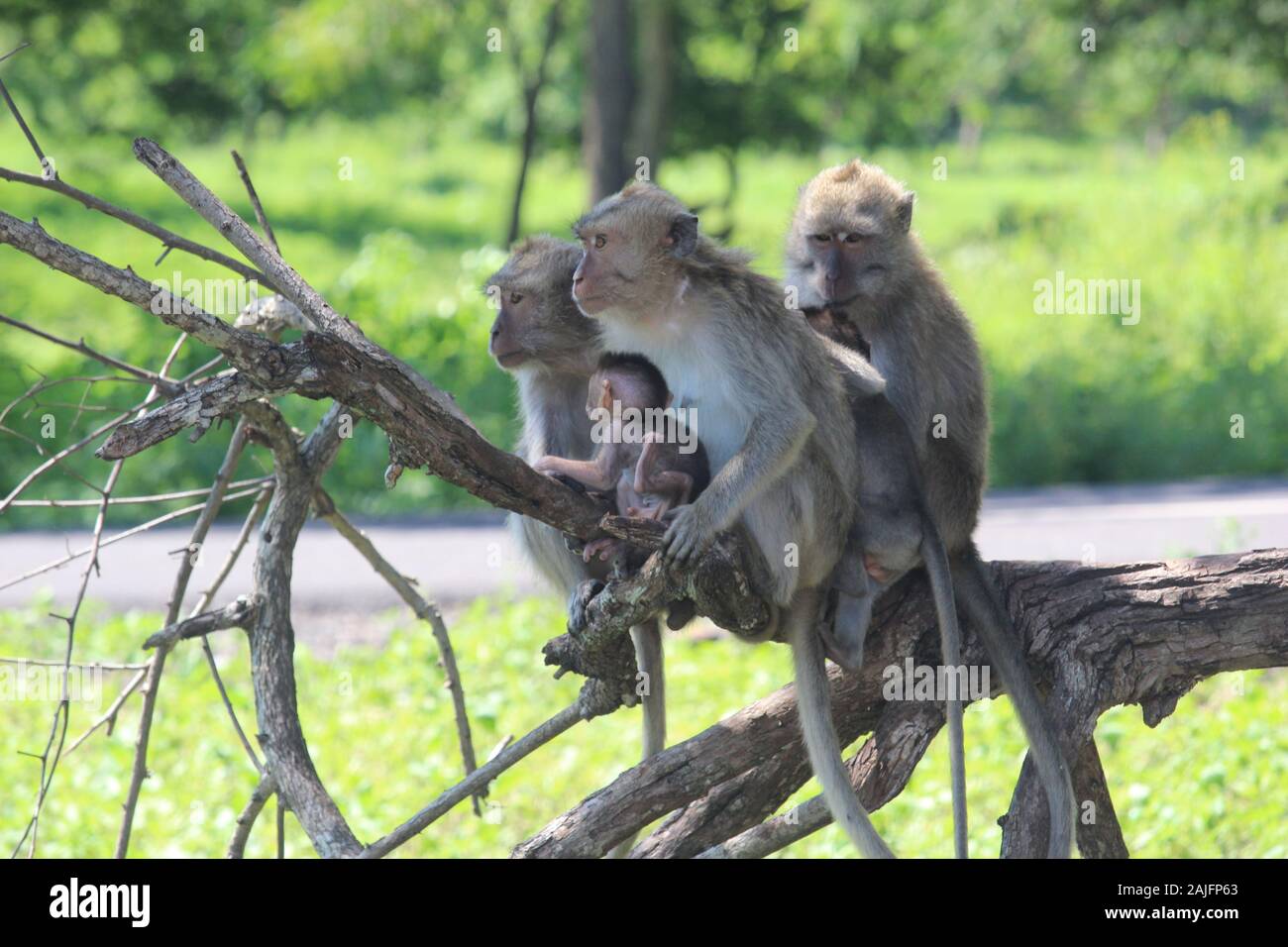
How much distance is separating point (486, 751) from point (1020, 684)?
12.0ft

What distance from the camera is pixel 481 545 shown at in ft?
37.7

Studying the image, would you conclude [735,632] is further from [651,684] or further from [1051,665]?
[1051,665]

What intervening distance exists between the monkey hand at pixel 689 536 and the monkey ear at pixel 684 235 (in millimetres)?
820

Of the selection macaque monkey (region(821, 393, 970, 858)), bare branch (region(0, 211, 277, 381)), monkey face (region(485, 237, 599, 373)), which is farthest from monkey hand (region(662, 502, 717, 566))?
bare branch (region(0, 211, 277, 381))

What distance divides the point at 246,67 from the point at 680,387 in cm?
2431

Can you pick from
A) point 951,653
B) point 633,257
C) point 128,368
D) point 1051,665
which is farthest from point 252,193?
point 1051,665

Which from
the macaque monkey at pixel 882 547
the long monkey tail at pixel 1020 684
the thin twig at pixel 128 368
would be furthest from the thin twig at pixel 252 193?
the long monkey tail at pixel 1020 684

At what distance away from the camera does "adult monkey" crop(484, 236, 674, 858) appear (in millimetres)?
4480

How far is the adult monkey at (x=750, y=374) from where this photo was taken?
4059 mm

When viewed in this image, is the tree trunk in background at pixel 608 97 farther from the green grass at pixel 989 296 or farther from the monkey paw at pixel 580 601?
the monkey paw at pixel 580 601

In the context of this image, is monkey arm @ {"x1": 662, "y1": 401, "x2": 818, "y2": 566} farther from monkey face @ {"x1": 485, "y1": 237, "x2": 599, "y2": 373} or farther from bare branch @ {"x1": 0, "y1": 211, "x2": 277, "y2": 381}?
bare branch @ {"x1": 0, "y1": 211, "x2": 277, "y2": 381}

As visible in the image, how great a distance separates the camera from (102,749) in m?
7.56

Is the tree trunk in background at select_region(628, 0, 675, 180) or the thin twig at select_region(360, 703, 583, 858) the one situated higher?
the tree trunk in background at select_region(628, 0, 675, 180)

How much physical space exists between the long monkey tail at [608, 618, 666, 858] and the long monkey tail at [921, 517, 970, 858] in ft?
2.79
